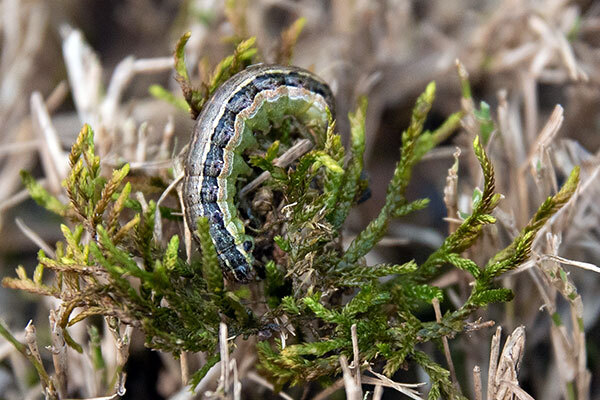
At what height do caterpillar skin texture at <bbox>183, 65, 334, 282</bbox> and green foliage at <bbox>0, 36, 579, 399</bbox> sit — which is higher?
caterpillar skin texture at <bbox>183, 65, 334, 282</bbox>

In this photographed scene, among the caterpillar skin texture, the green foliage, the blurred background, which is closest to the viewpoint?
the green foliage

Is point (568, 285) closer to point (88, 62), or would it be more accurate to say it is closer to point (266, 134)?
point (266, 134)

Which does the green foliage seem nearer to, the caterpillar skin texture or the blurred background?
the caterpillar skin texture

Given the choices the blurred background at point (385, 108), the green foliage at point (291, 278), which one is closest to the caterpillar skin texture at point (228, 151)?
the green foliage at point (291, 278)

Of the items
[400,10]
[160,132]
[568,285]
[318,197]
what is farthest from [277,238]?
[400,10]

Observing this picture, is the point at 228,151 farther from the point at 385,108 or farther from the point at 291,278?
the point at 385,108

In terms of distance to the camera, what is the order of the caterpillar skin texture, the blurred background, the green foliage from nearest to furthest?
1. the green foliage
2. the caterpillar skin texture
3. the blurred background

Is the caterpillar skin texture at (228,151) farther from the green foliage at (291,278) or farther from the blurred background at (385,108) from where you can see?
the blurred background at (385,108)

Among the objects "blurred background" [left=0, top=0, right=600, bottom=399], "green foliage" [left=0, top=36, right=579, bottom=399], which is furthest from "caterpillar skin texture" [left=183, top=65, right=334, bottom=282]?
"blurred background" [left=0, top=0, right=600, bottom=399]
